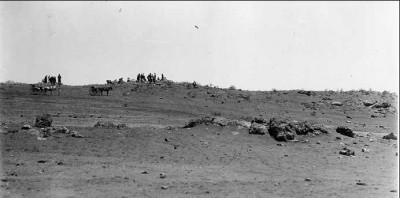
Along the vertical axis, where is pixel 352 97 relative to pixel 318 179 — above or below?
above

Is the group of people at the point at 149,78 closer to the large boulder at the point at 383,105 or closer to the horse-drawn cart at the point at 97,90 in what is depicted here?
the horse-drawn cart at the point at 97,90

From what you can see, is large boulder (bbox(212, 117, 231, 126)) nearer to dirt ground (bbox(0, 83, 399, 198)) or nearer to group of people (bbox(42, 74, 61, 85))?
dirt ground (bbox(0, 83, 399, 198))

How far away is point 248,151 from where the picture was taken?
12922 mm

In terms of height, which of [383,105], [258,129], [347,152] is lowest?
[347,152]

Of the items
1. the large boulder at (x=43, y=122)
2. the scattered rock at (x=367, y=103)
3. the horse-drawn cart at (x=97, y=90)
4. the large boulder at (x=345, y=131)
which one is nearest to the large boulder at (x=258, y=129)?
the large boulder at (x=345, y=131)

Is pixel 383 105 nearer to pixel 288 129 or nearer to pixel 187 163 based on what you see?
pixel 288 129

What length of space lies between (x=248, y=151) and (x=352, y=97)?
23149 mm

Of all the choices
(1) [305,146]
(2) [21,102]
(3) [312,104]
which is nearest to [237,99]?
(3) [312,104]

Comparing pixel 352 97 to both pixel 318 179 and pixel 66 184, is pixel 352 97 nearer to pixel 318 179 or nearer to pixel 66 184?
pixel 318 179

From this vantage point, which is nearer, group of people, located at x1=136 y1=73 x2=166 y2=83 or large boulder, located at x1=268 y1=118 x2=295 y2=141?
large boulder, located at x1=268 y1=118 x2=295 y2=141

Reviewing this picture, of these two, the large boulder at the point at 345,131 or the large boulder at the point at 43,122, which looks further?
the large boulder at the point at 345,131

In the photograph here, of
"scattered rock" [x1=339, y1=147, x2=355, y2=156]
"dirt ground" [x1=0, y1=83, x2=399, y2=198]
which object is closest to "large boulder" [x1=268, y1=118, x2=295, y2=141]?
"dirt ground" [x1=0, y1=83, x2=399, y2=198]

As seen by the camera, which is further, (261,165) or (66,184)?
(261,165)

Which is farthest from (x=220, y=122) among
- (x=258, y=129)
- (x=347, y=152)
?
(x=347, y=152)
